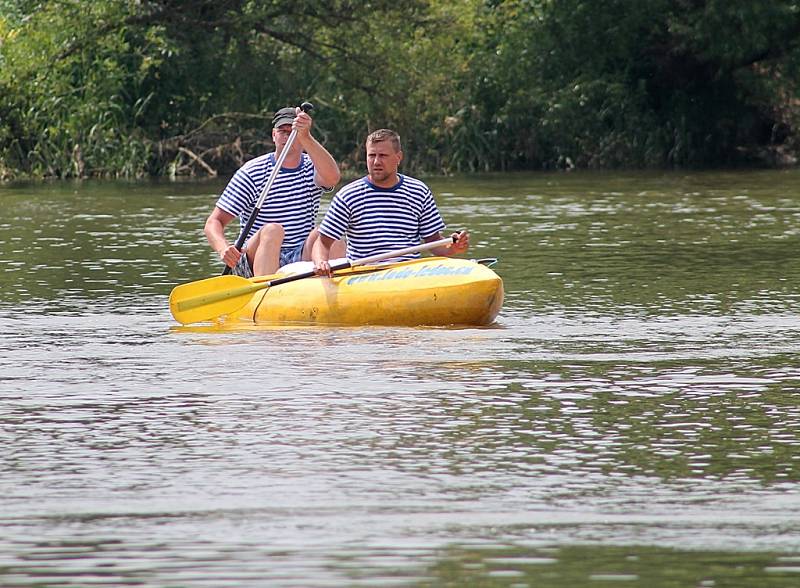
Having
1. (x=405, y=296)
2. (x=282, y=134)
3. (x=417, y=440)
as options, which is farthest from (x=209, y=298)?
(x=417, y=440)

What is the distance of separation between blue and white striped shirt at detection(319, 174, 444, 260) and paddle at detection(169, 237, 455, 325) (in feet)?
0.42

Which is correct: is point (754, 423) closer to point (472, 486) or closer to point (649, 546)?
point (472, 486)

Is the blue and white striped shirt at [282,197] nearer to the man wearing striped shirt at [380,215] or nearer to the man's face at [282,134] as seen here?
the man's face at [282,134]

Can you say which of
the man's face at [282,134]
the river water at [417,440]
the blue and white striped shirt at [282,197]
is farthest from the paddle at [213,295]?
the man's face at [282,134]

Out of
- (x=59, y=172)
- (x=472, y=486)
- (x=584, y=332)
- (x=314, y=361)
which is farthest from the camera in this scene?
(x=59, y=172)

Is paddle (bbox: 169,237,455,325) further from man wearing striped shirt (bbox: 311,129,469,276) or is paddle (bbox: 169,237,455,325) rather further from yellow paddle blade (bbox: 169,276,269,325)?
man wearing striped shirt (bbox: 311,129,469,276)

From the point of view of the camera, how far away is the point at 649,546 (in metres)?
5.75

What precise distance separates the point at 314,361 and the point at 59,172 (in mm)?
24250

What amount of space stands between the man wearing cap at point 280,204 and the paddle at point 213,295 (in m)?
0.43

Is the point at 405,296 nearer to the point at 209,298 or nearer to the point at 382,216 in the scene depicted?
the point at 382,216

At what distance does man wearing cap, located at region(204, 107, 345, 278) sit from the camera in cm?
1259

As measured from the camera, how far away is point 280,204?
12727 millimetres

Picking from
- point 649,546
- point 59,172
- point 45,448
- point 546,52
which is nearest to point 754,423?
point 649,546

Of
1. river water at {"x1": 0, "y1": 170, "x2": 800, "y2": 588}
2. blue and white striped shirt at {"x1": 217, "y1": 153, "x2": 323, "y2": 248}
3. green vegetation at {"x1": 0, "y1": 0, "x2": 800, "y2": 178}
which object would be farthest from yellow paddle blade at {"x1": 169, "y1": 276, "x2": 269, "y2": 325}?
green vegetation at {"x1": 0, "y1": 0, "x2": 800, "y2": 178}
